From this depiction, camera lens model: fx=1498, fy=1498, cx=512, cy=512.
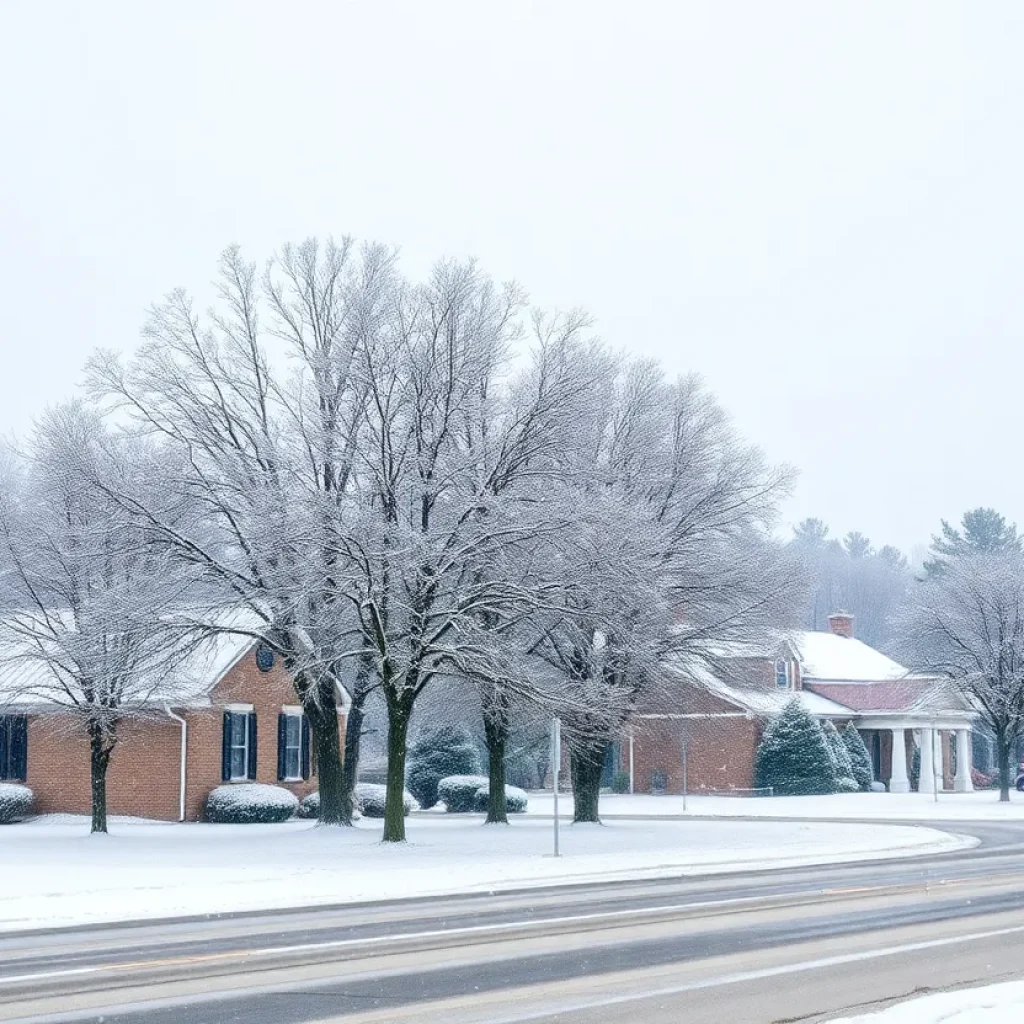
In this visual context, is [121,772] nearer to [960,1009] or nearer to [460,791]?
[460,791]

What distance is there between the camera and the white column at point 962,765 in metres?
65.3

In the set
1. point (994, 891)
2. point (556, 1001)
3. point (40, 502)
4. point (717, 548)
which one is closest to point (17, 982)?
point (556, 1001)

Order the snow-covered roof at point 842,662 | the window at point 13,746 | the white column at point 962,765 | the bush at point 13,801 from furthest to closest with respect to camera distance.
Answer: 1. the snow-covered roof at point 842,662
2. the white column at point 962,765
3. the window at point 13,746
4. the bush at point 13,801

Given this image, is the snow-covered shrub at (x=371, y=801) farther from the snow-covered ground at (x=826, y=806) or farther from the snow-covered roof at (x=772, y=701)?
the snow-covered roof at (x=772, y=701)

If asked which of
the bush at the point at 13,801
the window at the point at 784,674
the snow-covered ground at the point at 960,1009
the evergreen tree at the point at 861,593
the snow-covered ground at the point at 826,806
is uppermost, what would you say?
the evergreen tree at the point at 861,593

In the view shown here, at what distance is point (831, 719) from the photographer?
209 feet

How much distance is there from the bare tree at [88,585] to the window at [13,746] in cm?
426

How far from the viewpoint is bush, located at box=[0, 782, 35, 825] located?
39000 millimetres

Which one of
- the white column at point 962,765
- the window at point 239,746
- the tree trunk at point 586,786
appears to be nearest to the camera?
the tree trunk at point 586,786

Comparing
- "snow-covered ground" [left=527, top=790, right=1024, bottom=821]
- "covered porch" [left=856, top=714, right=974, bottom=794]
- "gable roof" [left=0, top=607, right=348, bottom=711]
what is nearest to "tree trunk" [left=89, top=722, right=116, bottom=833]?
"gable roof" [left=0, top=607, right=348, bottom=711]

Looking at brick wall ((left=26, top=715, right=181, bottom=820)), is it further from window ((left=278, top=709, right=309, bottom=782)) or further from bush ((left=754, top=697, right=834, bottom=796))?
bush ((left=754, top=697, right=834, bottom=796))

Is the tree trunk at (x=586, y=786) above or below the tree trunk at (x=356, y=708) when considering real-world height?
below

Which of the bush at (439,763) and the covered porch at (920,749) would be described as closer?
the bush at (439,763)

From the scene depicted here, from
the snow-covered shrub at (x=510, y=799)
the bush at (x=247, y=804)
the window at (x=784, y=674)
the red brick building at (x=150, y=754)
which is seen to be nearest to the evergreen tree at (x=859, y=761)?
the window at (x=784, y=674)
